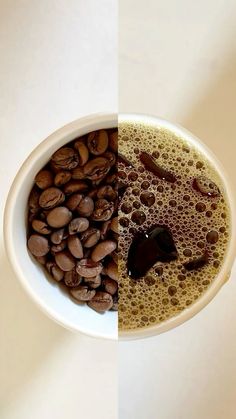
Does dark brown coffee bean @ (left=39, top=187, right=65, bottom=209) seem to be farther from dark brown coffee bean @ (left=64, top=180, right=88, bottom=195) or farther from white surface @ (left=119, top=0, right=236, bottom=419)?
white surface @ (left=119, top=0, right=236, bottom=419)

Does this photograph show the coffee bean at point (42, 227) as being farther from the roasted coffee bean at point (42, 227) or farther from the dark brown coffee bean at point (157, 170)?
the dark brown coffee bean at point (157, 170)

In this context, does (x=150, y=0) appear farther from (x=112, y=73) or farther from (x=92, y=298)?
(x=92, y=298)

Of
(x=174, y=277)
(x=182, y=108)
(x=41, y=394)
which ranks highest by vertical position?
(x=182, y=108)

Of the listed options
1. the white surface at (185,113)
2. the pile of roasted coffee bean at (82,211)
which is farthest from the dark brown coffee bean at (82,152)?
the white surface at (185,113)

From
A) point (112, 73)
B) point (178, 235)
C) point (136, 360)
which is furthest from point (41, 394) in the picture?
point (112, 73)

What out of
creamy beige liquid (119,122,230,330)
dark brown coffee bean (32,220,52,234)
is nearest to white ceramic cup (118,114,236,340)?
creamy beige liquid (119,122,230,330)

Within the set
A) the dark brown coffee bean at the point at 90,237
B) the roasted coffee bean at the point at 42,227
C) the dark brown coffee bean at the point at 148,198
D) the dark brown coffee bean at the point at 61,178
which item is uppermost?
the dark brown coffee bean at the point at 61,178
